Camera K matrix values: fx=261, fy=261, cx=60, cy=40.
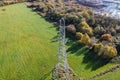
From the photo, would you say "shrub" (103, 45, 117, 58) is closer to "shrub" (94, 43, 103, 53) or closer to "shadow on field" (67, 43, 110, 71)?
"shadow on field" (67, 43, 110, 71)

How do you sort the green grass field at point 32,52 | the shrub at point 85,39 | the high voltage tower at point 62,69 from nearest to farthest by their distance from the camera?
the high voltage tower at point 62,69 < the green grass field at point 32,52 < the shrub at point 85,39

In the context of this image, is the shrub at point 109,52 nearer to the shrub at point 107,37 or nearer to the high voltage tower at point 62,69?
the shrub at point 107,37

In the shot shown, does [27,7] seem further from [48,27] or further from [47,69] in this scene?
[47,69]

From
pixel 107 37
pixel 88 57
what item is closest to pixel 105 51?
pixel 88 57

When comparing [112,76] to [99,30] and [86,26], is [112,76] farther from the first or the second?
[86,26]

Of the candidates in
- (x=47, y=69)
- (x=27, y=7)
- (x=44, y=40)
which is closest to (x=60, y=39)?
(x=44, y=40)

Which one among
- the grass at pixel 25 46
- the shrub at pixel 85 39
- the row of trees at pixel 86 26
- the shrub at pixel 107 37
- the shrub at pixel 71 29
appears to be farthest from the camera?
the shrub at pixel 71 29

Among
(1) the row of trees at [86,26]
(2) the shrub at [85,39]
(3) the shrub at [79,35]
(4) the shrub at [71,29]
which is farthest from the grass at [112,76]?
(4) the shrub at [71,29]

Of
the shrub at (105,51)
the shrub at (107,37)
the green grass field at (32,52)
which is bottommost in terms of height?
the green grass field at (32,52)

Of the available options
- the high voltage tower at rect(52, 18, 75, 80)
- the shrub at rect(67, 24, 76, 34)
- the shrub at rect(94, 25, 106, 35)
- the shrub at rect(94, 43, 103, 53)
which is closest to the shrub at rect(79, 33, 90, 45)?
the shrub at rect(94, 43, 103, 53)
